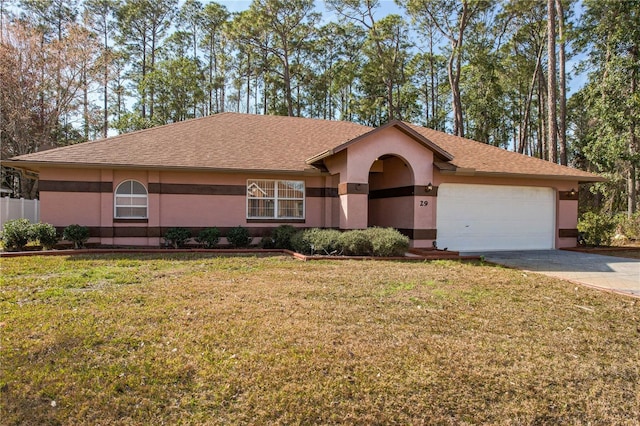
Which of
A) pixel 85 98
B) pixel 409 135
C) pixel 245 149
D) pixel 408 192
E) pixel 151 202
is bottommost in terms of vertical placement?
pixel 151 202

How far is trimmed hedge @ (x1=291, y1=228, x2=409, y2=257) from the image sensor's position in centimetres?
1158

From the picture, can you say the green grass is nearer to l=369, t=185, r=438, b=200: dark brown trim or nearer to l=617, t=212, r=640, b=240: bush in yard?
l=369, t=185, r=438, b=200: dark brown trim

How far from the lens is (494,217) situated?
596 inches

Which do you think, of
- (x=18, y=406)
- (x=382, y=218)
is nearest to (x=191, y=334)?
(x=18, y=406)

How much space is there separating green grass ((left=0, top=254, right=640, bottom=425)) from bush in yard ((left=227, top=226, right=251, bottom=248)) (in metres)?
5.84

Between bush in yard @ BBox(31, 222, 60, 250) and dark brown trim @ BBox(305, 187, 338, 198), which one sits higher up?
dark brown trim @ BBox(305, 187, 338, 198)

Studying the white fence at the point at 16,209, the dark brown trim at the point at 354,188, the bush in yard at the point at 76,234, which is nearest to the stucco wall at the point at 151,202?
the bush in yard at the point at 76,234

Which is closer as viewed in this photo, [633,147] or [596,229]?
[596,229]

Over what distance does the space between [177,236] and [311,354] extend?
397 inches

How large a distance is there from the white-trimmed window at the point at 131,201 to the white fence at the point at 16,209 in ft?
19.1

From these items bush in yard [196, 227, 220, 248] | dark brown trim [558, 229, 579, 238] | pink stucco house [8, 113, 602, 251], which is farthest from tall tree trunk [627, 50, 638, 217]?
bush in yard [196, 227, 220, 248]

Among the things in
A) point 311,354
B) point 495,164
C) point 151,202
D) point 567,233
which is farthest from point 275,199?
point 567,233

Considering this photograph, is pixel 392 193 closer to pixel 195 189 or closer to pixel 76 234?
pixel 195 189

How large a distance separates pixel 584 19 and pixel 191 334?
32.0 m
